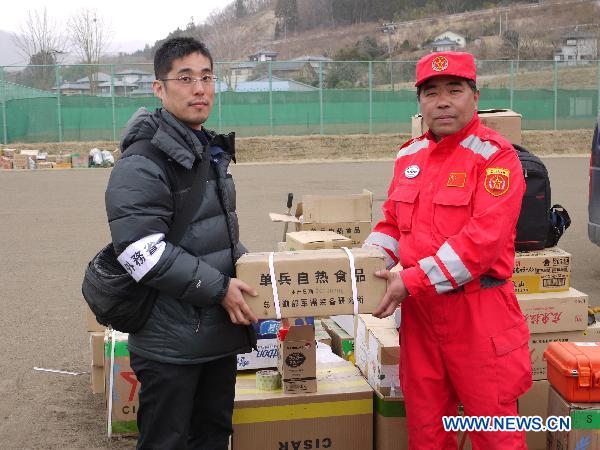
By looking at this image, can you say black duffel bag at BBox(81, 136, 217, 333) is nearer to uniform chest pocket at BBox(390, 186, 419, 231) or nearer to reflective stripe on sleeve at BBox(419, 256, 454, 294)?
uniform chest pocket at BBox(390, 186, 419, 231)

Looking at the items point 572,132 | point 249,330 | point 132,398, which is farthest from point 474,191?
point 572,132

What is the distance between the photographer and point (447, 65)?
3.17m

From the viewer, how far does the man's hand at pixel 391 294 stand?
123 inches

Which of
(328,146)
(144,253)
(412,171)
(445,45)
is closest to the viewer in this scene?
(144,253)

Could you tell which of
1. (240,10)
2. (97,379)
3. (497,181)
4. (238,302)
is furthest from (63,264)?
(240,10)

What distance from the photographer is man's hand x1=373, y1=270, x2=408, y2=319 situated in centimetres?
312

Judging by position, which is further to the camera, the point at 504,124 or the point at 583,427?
the point at 504,124

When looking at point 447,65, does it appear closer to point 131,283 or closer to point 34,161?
point 131,283

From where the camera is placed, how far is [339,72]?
33062 millimetres

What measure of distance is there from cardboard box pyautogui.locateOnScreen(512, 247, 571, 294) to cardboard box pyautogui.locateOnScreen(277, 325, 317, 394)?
1.29 metres

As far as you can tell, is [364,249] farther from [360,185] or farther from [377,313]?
[360,185]

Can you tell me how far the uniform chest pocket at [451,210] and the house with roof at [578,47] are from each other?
7803 centimetres

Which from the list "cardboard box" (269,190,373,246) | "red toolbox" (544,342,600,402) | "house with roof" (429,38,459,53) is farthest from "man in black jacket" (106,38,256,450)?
"house with roof" (429,38,459,53)

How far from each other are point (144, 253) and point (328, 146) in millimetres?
25908
